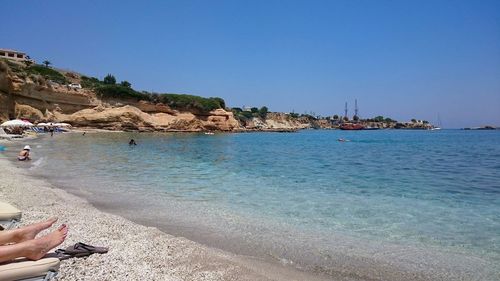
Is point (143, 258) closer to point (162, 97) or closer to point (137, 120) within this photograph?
point (137, 120)

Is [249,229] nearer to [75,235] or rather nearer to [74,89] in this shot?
[75,235]

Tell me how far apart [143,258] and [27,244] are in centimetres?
180

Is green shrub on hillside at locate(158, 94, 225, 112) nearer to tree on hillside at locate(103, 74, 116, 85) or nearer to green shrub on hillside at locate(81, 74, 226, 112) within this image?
green shrub on hillside at locate(81, 74, 226, 112)

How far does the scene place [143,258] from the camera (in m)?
5.07

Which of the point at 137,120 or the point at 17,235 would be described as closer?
the point at 17,235

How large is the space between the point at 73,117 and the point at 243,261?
6537 centimetres

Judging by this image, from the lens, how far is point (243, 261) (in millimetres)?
5355

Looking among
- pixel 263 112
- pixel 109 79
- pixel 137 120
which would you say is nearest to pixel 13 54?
pixel 109 79

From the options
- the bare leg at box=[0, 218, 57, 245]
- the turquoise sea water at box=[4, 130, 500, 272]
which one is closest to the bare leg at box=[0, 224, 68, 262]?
the bare leg at box=[0, 218, 57, 245]

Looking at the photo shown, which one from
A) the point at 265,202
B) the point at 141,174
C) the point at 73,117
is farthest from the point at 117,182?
the point at 73,117

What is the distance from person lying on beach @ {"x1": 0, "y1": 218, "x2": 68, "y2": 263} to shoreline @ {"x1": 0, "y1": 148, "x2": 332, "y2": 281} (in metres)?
0.59

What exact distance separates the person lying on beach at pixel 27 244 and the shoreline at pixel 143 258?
1.92 ft

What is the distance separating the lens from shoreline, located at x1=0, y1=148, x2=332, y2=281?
4512 millimetres

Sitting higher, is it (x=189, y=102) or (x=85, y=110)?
(x=189, y=102)
